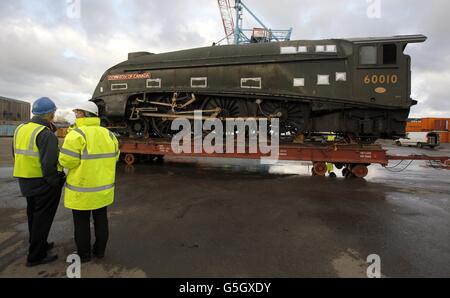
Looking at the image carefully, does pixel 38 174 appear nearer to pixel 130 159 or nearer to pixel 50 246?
pixel 50 246

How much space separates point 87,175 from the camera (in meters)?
2.78

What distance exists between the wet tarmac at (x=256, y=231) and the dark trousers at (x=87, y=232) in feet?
0.52

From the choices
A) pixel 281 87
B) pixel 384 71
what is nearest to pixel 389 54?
pixel 384 71

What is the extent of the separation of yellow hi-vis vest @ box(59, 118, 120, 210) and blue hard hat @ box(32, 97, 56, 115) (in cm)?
43

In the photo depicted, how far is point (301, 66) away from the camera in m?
7.79

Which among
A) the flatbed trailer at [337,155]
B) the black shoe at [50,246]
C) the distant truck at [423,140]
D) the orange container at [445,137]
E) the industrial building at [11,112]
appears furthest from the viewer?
the industrial building at [11,112]

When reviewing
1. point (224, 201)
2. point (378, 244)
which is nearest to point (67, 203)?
point (224, 201)

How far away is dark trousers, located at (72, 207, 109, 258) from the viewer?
2871mm

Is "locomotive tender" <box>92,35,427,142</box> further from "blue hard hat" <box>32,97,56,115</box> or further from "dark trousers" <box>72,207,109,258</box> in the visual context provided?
"dark trousers" <box>72,207,109,258</box>

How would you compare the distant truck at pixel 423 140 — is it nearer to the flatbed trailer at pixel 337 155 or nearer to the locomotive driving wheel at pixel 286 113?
the flatbed trailer at pixel 337 155

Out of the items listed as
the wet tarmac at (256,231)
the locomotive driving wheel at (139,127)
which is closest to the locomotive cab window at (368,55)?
the wet tarmac at (256,231)

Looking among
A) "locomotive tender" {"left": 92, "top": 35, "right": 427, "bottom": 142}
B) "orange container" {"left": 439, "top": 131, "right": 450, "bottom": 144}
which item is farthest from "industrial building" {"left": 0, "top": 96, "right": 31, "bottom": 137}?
"orange container" {"left": 439, "top": 131, "right": 450, "bottom": 144}

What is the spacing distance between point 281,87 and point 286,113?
79 cm

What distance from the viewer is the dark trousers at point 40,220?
278cm
